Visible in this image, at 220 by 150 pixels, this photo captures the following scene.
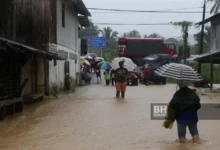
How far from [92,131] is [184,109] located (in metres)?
2.87

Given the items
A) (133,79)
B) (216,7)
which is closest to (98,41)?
(216,7)

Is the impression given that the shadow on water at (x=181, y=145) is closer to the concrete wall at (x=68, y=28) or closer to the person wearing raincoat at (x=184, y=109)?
the person wearing raincoat at (x=184, y=109)

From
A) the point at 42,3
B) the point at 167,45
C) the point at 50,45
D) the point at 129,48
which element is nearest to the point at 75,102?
the point at 50,45

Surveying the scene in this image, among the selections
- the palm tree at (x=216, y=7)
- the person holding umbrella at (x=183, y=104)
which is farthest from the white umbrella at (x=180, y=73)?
the palm tree at (x=216, y=7)

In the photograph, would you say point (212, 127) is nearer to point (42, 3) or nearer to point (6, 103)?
point (6, 103)

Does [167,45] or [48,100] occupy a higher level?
[167,45]

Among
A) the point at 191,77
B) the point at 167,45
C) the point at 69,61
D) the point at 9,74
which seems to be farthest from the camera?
the point at 167,45

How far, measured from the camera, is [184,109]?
7.78 meters

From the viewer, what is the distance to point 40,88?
18.5m

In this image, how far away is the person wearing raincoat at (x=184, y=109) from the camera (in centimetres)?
777

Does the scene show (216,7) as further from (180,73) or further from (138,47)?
(180,73)

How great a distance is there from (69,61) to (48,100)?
731 cm

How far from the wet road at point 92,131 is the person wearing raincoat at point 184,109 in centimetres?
36

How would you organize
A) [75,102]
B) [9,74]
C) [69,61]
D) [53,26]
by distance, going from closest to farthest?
[9,74], [75,102], [53,26], [69,61]
